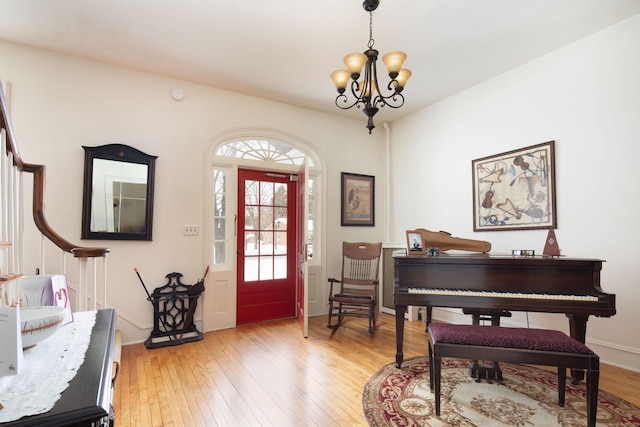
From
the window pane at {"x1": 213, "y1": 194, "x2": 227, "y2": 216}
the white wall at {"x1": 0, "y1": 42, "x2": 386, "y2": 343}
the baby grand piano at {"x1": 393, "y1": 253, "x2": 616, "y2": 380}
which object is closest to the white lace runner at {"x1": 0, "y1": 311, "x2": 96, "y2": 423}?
the baby grand piano at {"x1": 393, "y1": 253, "x2": 616, "y2": 380}

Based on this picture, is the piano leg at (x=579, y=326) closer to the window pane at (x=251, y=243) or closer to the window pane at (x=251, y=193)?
the window pane at (x=251, y=243)

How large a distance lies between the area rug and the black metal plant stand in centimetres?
218

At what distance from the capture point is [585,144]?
3.07 m

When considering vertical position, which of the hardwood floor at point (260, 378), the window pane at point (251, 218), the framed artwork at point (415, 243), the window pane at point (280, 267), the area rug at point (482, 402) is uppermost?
the window pane at point (251, 218)

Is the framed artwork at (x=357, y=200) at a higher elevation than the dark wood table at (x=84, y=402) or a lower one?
higher

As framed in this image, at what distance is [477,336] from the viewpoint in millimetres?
2090

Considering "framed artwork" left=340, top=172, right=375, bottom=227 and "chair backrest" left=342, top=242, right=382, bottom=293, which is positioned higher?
"framed artwork" left=340, top=172, right=375, bottom=227

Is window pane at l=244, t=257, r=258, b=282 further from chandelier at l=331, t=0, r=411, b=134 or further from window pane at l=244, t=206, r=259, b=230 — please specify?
chandelier at l=331, t=0, r=411, b=134

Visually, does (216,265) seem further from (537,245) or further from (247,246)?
(537,245)

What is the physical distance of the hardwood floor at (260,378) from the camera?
2119 mm

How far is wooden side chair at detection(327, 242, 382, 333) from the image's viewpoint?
4.15 metres

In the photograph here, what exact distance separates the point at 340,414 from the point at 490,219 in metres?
2.83

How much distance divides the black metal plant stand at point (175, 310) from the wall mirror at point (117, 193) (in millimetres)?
653

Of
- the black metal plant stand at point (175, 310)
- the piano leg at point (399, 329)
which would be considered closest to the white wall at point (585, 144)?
the piano leg at point (399, 329)
